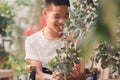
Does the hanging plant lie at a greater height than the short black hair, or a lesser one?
lesser

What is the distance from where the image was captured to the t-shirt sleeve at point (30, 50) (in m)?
2.00

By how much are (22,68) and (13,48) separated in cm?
23

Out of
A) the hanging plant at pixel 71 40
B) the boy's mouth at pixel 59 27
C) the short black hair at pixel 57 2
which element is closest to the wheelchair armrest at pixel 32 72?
the hanging plant at pixel 71 40

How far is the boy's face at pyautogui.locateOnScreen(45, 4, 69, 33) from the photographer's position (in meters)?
1.95

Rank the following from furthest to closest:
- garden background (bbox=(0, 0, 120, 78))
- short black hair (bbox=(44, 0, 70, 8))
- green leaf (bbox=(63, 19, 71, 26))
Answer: short black hair (bbox=(44, 0, 70, 8))
green leaf (bbox=(63, 19, 71, 26))
garden background (bbox=(0, 0, 120, 78))

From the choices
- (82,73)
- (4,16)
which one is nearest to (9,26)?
(4,16)

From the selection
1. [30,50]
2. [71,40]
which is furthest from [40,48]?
[71,40]

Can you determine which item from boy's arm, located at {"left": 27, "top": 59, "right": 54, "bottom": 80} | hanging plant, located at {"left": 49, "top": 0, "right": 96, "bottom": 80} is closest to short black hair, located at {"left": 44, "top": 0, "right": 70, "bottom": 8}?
hanging plant, located at {"left": 49, "top": 0, "right": 96, "bottom": 80}

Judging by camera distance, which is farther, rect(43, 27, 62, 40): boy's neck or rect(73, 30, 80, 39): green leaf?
rect(43, 27, 62, 40): boy's neck

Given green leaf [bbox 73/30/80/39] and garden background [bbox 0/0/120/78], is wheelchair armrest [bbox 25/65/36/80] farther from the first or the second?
green leaf [bbox 73/30/80/39]

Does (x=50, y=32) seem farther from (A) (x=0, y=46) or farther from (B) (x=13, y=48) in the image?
(A) (x=0, y=46)

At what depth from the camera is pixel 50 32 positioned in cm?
198

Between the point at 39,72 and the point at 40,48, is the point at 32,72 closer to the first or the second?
the point at 39,72

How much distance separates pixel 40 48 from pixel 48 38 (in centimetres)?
13
